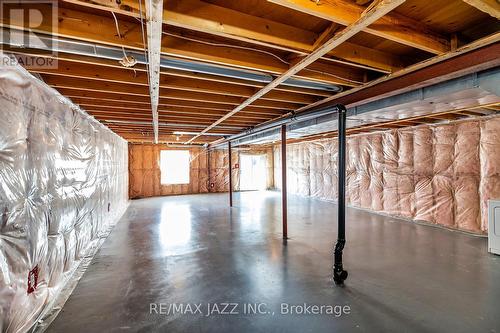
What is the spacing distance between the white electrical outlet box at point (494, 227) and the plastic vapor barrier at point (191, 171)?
8593mm

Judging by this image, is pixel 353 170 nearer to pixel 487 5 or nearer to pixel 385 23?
pixel 385 23

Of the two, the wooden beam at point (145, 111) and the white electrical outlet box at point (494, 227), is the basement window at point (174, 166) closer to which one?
the wooden beam at point (145, 111)

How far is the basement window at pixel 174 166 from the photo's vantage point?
10.0 metres

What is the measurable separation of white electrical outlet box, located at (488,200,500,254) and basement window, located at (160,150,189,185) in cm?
932

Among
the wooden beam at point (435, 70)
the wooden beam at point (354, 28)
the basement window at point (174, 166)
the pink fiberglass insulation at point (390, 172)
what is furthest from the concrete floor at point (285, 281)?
the basement window at point (174, 166)

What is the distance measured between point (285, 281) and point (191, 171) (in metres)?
8.45

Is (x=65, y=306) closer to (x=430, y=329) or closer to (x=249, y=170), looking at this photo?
(x=430, y=329)

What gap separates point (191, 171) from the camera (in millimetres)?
10477

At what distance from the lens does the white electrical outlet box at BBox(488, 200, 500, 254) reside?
131 inches

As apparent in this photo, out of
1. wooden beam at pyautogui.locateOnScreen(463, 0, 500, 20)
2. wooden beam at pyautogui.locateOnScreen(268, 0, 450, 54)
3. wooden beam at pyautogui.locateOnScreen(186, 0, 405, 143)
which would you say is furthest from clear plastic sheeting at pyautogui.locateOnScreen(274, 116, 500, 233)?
wooden beam at pyautogui.locateOnScreen(186, 0, 405, 143)

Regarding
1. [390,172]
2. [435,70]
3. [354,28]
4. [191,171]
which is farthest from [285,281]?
[191,171]

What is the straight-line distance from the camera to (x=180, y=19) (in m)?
1.51

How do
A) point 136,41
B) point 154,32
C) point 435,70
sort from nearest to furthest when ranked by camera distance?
point 154,32 → point 136,41 → point 435,70

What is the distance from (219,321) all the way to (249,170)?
31.4 ft
